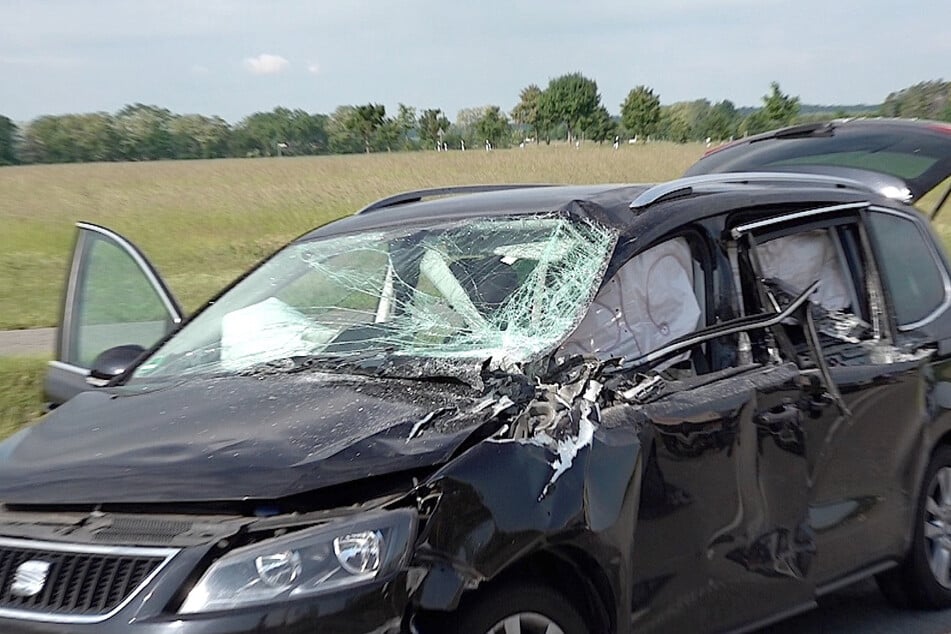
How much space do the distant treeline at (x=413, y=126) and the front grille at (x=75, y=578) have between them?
31.9m

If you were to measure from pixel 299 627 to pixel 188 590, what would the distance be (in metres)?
0.28

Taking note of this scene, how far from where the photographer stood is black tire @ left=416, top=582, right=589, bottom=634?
9.83 feet

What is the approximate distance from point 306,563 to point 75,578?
1.90 feet

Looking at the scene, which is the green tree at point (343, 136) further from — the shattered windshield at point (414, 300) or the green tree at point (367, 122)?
the shattered windshield at point (414, 300)

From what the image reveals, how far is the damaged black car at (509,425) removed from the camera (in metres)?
2.93

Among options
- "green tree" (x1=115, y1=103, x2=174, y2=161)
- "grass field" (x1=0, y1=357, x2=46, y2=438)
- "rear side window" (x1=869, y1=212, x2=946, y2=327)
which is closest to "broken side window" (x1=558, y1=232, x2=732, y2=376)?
"rear side window" (x1=869, y1=212, x2=946, y2=327)

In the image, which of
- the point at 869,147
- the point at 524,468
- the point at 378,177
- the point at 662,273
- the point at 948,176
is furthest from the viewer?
the point at 378,177

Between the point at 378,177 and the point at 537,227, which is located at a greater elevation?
the point at 537,227

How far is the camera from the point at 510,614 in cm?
313

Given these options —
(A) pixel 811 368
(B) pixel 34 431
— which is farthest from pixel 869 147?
(B) pixel 34 431

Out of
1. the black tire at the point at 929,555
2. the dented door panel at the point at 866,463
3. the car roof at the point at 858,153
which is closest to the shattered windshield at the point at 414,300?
the dented door panel at the point at 866,463

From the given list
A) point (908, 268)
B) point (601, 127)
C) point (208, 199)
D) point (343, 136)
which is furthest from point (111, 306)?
point (601, 127)

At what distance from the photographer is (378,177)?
39156 millimetres

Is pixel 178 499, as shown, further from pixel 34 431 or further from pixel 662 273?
pixel 662 273
